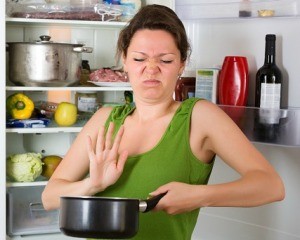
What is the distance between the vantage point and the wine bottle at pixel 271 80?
1820 mm

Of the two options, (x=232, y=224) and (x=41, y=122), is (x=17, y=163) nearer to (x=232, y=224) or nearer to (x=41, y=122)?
(x=41, y=122)

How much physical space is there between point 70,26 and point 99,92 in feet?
1.21

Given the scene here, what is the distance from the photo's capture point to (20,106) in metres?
2.79

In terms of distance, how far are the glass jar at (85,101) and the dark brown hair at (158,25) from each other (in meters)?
1.75

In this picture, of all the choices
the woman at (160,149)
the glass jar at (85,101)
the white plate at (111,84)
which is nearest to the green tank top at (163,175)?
the woman at (160,149)

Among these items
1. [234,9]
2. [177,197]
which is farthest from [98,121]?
[234,9]

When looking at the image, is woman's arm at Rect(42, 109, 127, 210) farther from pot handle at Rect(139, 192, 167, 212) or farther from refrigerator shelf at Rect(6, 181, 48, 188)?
refrigerator shelf at Rect(6, 181, 48, 188)

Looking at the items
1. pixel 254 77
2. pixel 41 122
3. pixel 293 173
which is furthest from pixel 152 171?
pixel 41 122

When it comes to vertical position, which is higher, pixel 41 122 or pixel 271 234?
pixel 41 122

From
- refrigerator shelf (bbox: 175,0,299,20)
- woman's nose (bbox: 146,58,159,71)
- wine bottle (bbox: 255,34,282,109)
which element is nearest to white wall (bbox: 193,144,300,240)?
wine bottle (bbox: 255,34,282,109)

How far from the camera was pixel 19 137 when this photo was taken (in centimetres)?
303

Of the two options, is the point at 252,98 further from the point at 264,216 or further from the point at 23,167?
the point at 23,167

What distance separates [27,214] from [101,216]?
6.66ft

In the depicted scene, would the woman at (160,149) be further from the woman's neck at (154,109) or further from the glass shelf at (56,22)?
the glass shelf at (56,22)
